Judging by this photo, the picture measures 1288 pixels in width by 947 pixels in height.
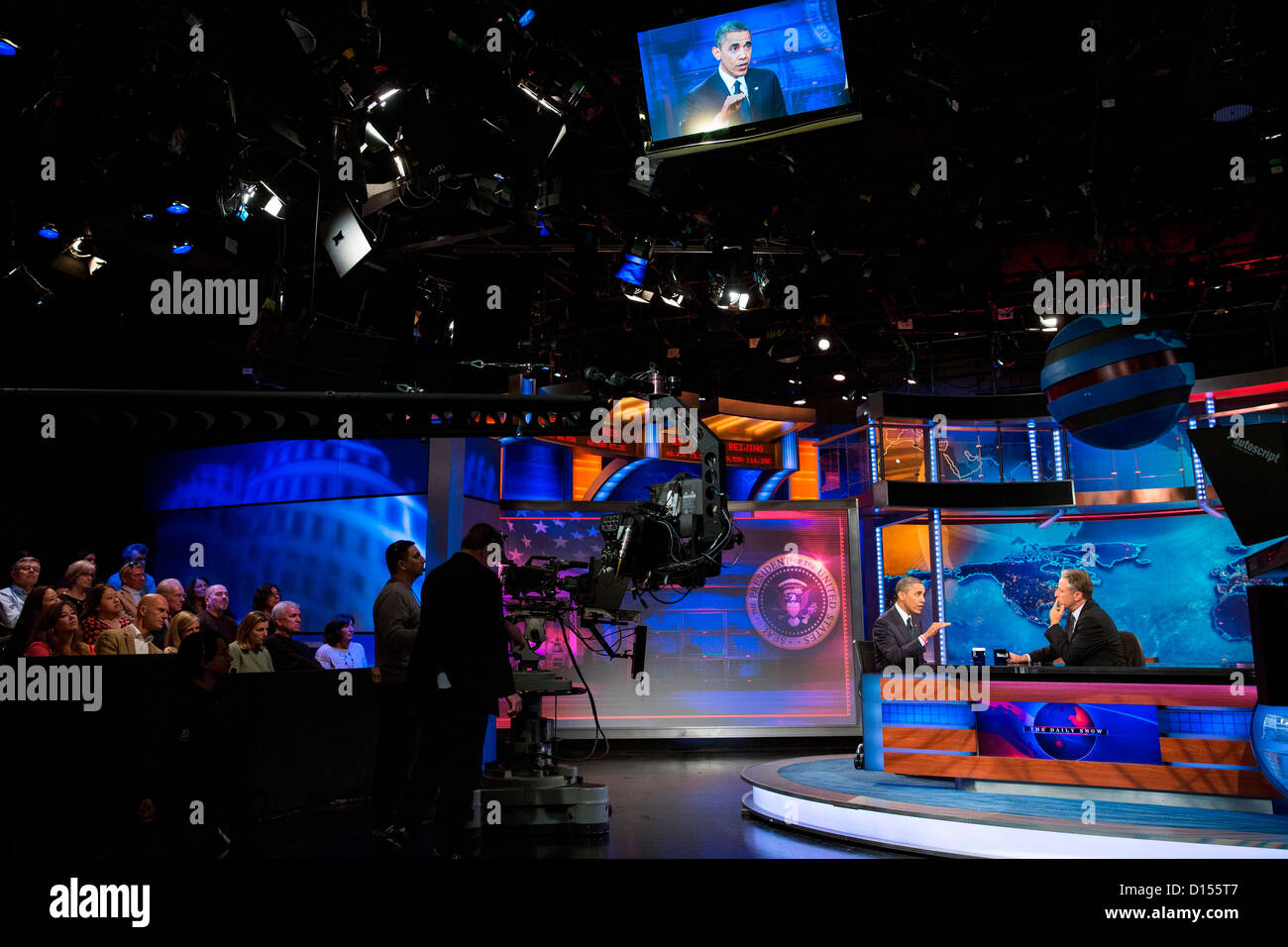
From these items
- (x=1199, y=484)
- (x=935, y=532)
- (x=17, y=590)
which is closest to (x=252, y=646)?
(x=17, y=590)

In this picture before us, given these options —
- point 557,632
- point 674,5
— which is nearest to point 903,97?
point 674,5

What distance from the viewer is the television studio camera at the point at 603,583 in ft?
16.1

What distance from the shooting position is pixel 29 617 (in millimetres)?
4613

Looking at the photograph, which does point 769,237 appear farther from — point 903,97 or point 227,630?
point 227,630

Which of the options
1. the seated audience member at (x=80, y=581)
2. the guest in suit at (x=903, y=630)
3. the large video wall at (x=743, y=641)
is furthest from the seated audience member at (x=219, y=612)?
the guest in suit at (x=903, y=630)

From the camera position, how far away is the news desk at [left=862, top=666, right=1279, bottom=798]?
465 cm

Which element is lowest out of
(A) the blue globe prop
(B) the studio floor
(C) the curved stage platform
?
(B) the studio floor

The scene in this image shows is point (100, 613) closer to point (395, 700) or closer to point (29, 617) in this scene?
point (29, 617)

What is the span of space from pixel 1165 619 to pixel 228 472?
40.0 ft

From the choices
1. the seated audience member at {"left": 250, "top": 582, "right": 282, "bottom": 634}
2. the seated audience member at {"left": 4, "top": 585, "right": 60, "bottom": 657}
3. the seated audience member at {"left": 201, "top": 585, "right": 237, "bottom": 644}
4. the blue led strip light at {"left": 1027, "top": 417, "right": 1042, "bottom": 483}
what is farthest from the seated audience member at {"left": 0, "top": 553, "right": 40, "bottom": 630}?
the blue led strip light at {"left": 1027, "top": 417, "right": 1042, "bottom": 483}

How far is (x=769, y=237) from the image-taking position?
824 centimetres

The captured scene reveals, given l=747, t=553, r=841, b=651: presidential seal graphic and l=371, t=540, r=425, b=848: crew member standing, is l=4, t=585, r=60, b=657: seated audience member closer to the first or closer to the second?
l=371, t=540, r=425, b=848: crew member standing

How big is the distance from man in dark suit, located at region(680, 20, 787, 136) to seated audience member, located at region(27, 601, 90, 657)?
4572mm

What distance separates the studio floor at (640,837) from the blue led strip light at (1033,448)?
6008mm
